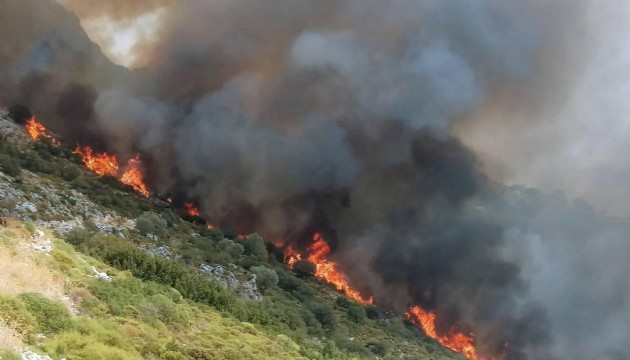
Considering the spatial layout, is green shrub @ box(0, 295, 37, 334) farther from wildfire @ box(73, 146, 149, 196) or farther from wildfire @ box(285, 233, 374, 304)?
wildfire @ box(73, 146, 149, 196)

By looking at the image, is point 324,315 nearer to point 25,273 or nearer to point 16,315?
point 25,273

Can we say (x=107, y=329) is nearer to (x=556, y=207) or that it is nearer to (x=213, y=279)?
(x=213, y=279)

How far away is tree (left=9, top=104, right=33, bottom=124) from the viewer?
89.3 metres

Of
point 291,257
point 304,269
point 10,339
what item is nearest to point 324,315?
point 304,269

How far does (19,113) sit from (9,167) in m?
38.8

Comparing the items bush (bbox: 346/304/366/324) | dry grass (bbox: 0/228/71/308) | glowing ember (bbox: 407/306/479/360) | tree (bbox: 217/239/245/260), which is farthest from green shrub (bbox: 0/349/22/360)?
glowing ember (bbox: 407/306/479/360)

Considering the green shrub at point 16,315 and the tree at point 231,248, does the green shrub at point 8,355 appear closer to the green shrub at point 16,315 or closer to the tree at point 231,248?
the green shrub at point 16,315

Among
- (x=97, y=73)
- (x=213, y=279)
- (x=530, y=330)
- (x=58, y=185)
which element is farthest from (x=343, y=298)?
(x=97, y=73)

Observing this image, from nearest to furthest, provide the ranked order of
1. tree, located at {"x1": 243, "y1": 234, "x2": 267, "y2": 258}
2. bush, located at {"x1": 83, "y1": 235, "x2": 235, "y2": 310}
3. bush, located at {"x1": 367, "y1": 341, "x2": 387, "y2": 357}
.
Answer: bush, located at {"x1": 83, "y1": 235, "x2": 235, "y2": 310}, bush, located at {"x1": 367, "y1": 341, "x2": 387, "y2": 357}, tree, located at {"x1": 243, "y1": 234, "x2": 267, "y2": 258}

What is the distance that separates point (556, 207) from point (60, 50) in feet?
388

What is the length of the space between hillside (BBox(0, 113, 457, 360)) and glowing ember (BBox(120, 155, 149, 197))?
26.0ft

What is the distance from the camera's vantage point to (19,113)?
295ft

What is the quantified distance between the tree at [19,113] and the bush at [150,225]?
1474 inches

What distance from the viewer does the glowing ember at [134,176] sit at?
323 ft
